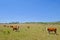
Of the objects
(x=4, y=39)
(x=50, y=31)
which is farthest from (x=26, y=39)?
(x=50, y=31)

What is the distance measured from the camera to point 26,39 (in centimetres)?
1783

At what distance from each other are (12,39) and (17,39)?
1.97 feet

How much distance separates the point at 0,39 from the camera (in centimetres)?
1744

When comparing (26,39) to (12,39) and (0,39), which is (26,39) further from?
(0,39)

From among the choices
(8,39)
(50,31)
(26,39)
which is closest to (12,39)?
(8,39)

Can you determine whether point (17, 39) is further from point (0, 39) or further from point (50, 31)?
point (50, 31)

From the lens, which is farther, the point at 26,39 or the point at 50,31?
the point at 50,31

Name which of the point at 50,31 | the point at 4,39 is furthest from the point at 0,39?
the point at 50,31

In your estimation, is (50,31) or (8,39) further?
(50,31)

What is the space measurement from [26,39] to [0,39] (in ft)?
9.60

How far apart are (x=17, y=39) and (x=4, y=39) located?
1.45 meters

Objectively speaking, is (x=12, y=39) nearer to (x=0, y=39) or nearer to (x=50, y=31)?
(x=0, y=39)

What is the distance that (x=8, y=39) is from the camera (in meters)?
17.4

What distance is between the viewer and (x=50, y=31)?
2827cm
